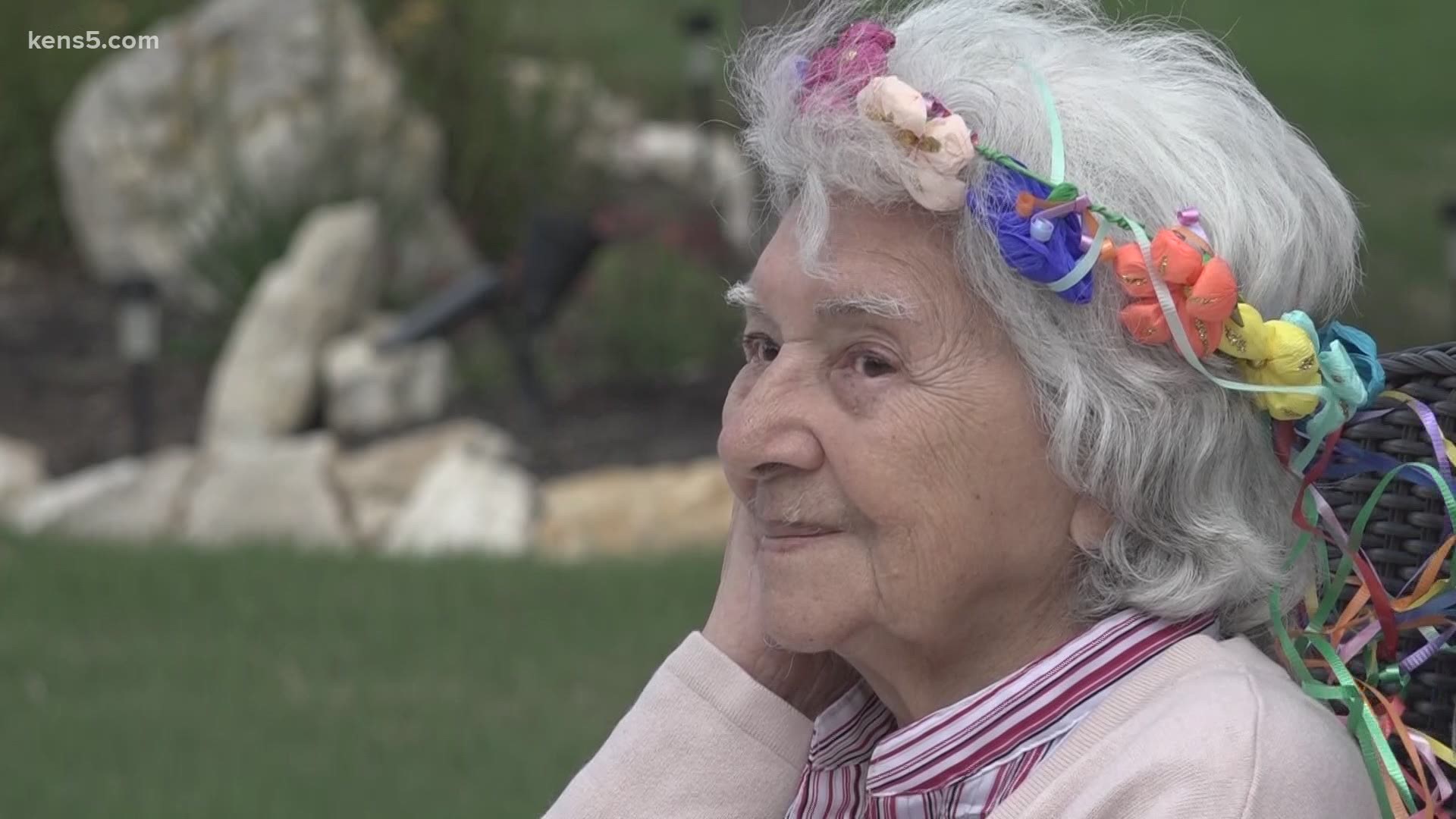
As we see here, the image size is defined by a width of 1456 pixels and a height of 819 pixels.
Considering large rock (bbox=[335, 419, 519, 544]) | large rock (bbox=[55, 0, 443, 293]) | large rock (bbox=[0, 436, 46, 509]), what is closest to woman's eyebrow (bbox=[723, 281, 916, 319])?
large rock (bbox=[335, 419, 519, 544])

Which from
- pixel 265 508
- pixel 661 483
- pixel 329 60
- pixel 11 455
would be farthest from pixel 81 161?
pixel 661 483

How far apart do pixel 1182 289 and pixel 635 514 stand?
5.48m

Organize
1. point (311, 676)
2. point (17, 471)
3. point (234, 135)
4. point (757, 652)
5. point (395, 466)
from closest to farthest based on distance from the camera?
point (757, 652) < point (311, 676) < point (395, 466) < point (17, 471) < point (234, 135)

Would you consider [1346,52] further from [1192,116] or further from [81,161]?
[1192,116]

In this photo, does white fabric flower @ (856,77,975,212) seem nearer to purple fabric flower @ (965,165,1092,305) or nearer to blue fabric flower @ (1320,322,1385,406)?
purple fabric flower @ (965,165,1092,305)

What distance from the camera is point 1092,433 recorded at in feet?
6.66

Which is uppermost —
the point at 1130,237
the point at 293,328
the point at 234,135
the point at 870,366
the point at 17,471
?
the point at 1130,237

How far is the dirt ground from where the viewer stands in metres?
8.30

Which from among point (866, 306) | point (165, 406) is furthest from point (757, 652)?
point (165, 406)

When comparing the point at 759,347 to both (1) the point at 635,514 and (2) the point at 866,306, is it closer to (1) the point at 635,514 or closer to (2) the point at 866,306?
(2) the point at 866,306

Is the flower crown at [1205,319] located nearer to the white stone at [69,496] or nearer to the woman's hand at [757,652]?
the woman's hand at [757,652]

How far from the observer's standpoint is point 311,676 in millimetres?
5773

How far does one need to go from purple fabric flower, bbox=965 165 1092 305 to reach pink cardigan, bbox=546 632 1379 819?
42 centimetres

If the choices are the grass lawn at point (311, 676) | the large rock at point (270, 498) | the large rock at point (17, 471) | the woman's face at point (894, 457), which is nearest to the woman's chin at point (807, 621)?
the woman's face at point (894, 457)
